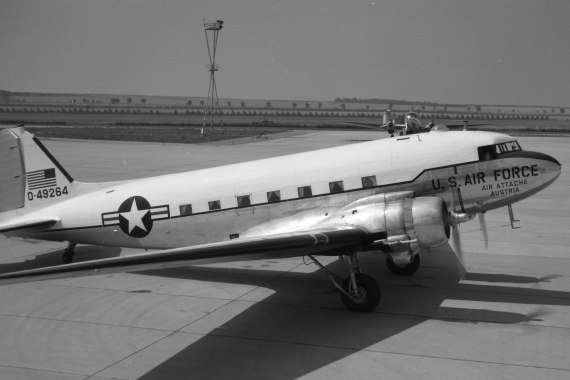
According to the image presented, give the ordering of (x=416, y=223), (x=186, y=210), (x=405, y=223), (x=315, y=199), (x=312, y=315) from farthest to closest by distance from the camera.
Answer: (x=186, y=210)
(x=315, y=199)
(x=312, y=315)
(x=405, y=223)
(x=416, y=223)

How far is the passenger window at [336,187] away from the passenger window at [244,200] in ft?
6.55

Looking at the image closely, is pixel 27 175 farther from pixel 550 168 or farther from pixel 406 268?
pixel 550 168

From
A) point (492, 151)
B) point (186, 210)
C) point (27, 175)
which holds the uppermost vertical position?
point (27, 175)

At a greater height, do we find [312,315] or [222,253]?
[222,253]

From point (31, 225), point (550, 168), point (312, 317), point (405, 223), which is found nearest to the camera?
point (405, 223)

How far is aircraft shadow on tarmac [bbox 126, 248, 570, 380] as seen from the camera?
10.6m

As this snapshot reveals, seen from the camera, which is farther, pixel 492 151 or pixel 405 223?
pixel 492 151

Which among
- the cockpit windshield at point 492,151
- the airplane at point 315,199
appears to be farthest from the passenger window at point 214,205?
the cockpit windshield at point 492,151

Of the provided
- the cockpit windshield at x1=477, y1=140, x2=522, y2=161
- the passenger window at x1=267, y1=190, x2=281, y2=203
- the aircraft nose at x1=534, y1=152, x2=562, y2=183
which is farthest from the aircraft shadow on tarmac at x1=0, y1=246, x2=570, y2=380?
the cockpit windshield at x1=477, y1=140, x2=522, y2=161

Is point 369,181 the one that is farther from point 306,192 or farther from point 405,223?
point 405,223

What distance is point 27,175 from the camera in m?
17.0

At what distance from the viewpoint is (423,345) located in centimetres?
1128

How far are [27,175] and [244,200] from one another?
20.0ft

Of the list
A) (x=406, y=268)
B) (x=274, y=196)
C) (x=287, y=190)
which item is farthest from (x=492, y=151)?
(x=274, y=196)
